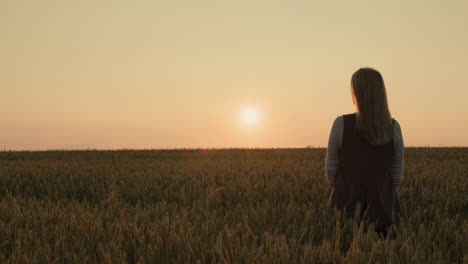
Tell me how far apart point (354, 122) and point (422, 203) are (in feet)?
7.37

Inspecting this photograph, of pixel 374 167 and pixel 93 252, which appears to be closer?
pixel 93 252

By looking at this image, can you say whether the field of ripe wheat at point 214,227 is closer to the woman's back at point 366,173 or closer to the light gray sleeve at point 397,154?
the woman's back at point 366,173

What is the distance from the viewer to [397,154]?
4.43m

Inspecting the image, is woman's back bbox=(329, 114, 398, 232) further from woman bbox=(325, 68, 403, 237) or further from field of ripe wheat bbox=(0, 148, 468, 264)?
field of ripe wheat bbox=(0, 148, 468, 264)

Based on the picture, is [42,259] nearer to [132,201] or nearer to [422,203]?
[132,201]

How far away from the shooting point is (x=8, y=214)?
459 cm

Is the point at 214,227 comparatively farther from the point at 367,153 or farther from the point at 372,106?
the point at 372,106

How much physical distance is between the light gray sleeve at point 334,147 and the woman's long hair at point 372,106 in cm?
18

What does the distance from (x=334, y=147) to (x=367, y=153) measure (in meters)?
0.32

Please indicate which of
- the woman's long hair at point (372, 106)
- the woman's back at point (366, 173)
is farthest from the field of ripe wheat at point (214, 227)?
the woman's long hair at point (372, 106)

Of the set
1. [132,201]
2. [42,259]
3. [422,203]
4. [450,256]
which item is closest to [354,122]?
[450,256]

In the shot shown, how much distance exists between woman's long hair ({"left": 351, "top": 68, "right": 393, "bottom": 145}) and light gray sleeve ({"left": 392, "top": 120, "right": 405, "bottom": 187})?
16 cm

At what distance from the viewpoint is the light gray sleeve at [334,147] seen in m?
4.38

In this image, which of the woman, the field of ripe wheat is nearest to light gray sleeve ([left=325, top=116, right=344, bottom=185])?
the woman
